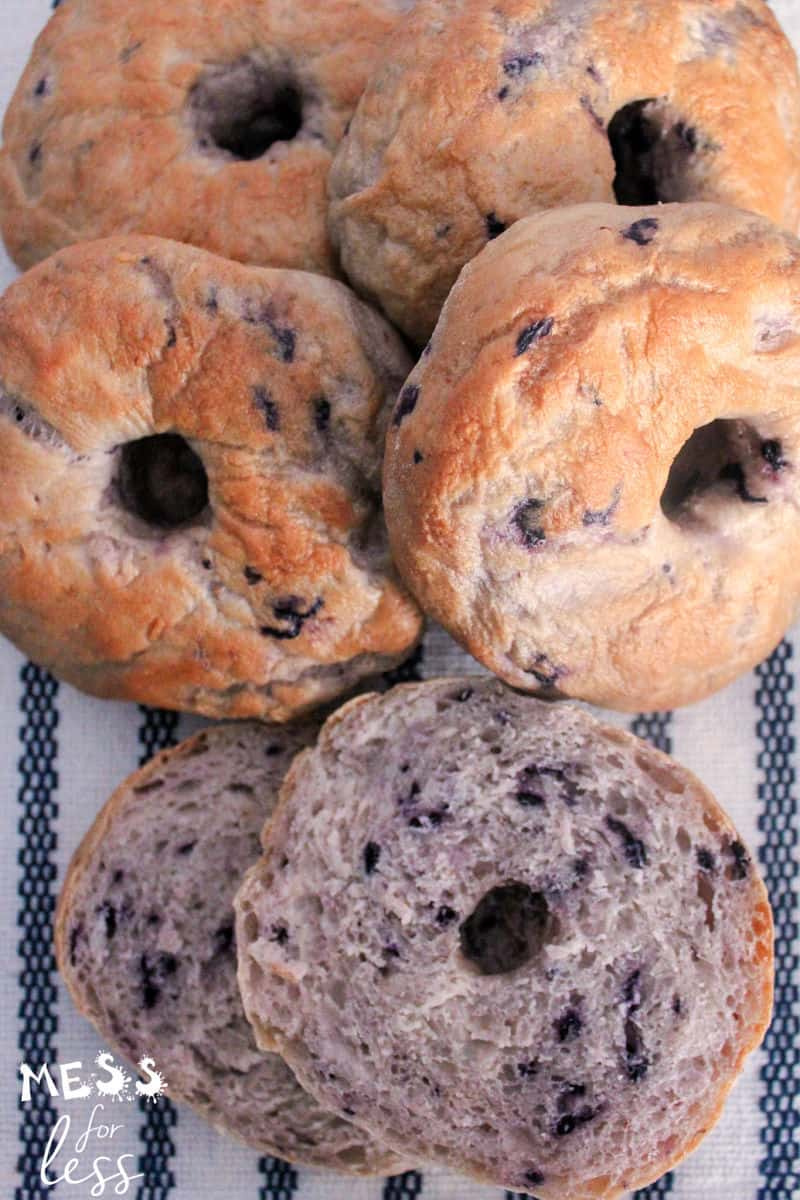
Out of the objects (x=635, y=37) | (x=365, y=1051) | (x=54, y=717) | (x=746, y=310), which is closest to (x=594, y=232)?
(x=746, y=310)

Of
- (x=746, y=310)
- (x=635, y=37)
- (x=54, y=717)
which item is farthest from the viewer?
(x=54, y=717)

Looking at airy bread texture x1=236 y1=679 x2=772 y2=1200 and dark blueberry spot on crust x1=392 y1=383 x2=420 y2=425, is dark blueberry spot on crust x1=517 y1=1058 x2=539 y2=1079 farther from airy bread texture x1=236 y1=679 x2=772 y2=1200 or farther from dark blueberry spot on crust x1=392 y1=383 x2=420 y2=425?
dark blueberry spot on crust x1=392 y1=383 x2=420 y2=425

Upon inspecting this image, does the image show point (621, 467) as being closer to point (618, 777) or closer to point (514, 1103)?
point (618, 777)

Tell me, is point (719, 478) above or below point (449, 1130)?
above

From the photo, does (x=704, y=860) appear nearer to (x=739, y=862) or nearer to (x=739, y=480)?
(x=739, y=862)

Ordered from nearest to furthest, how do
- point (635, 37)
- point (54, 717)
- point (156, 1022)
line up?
point (635, 37) → point (156, 1022) → point (54, 717)

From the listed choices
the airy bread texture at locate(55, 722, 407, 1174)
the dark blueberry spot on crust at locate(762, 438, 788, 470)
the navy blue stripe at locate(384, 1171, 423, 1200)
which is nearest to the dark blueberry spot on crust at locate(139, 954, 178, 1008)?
the airy bread texture at locate(55, 722, 407, 1174)

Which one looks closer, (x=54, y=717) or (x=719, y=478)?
(x=719, y=478)
